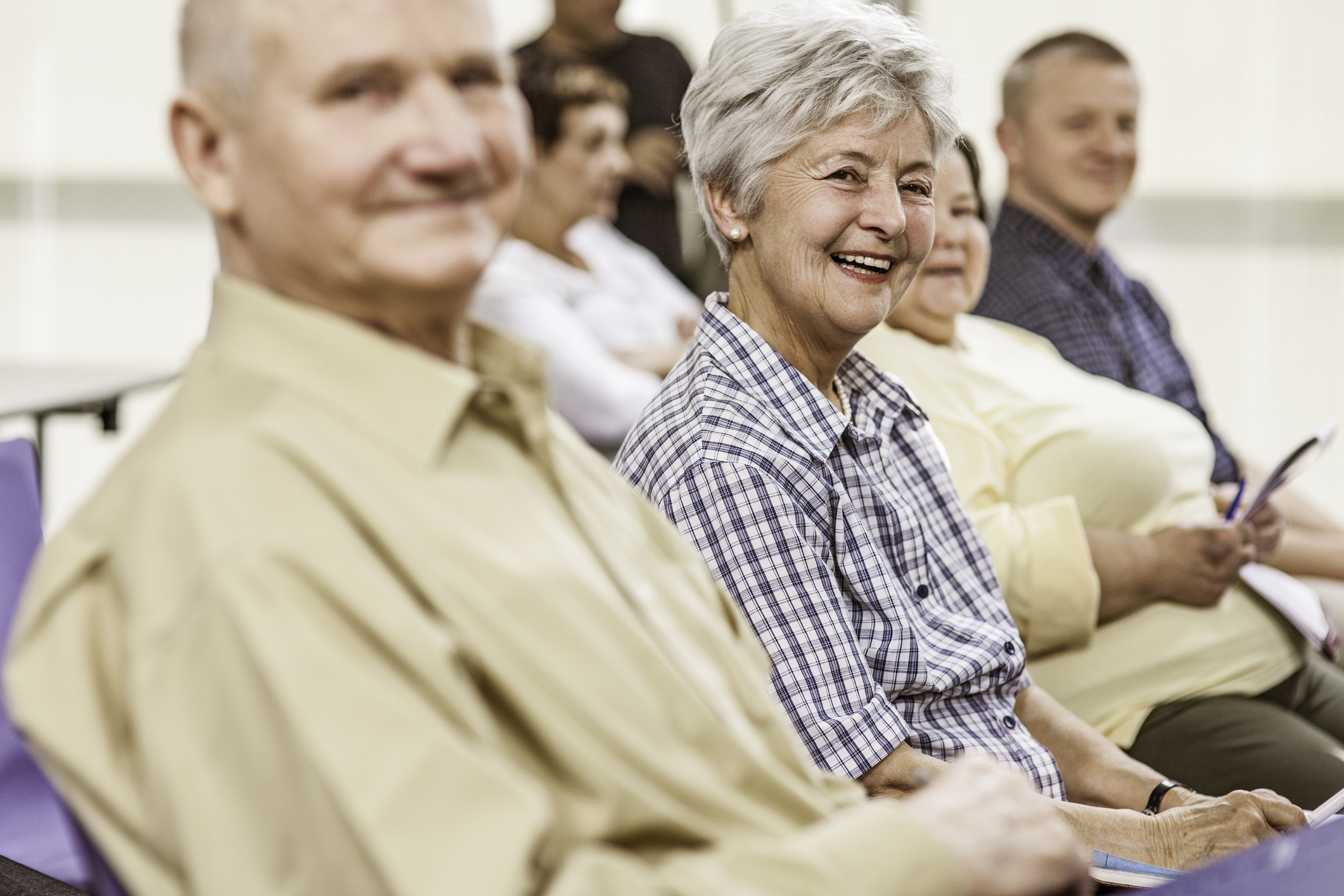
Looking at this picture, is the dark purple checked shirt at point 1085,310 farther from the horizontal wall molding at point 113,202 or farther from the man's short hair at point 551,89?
the horizontal wall molding at point 113,202

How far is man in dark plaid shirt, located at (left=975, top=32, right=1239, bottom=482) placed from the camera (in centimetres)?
245

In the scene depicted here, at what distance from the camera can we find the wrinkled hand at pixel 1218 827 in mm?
1318

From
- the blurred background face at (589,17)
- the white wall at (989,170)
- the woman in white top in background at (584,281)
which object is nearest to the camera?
the woman in white top in background at (584,281)

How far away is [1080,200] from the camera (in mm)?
2512

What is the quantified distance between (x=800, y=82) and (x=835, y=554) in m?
0.49

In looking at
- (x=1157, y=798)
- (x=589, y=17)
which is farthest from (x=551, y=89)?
(x=1157, y=798)

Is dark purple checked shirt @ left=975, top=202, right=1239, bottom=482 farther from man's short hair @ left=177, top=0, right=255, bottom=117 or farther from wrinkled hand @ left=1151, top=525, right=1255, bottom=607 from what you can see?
man's short hair @ left=177, top=0, right=255, bottom=117

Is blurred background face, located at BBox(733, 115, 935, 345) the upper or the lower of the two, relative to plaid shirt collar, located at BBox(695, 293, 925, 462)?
upper

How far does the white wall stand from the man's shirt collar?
144 inches

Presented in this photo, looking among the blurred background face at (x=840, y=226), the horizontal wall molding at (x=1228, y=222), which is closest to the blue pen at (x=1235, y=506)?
the blurred background face at (x=840, y=226)

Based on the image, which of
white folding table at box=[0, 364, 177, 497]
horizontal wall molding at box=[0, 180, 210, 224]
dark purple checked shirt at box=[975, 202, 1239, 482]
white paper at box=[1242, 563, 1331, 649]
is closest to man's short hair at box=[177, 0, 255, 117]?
white paper at box=[1242, 563, 1331, 649]

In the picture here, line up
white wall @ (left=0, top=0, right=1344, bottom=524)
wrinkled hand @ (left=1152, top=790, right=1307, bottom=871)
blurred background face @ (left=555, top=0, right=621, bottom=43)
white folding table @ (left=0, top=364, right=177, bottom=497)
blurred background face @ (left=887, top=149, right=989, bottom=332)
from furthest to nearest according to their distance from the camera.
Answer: white wall @ (left=0, top=0, right=1344, bottom=524) < blurred background face @ (left=555, top=0, right=621, bottom=43) < white folding table @ (left=0, top=364, right=177, bottom=497) < blurred background face @ (left=887, top=149, right=989, bottom=332) < wrinkled hand @ (left=1152, top=790, right=1307, bottom=871)

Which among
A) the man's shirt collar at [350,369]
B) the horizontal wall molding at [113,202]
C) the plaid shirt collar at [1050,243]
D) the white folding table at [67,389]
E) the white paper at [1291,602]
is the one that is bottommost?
the horizontal wall molding at [113,202]

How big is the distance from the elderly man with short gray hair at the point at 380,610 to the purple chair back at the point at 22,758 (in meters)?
0.52
